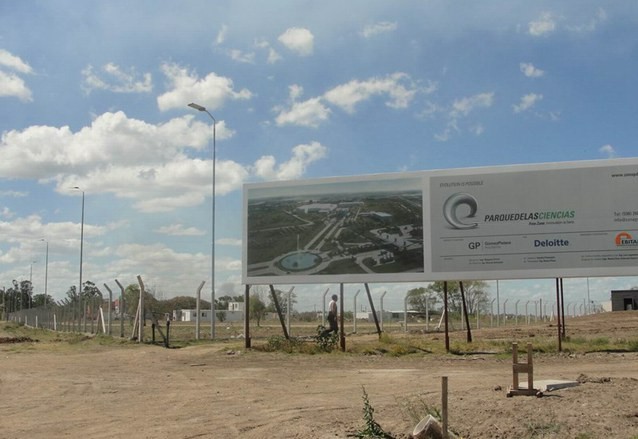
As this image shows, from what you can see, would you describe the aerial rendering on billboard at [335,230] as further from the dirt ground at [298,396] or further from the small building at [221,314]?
the small building at [221,314]

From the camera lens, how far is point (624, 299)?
62.2m

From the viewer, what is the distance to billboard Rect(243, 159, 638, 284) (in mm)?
20250

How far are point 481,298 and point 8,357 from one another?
3160 centimetres

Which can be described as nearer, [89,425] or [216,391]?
[89,425]

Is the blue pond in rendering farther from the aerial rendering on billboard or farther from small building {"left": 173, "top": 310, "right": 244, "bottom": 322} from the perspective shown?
small building {"left": 173, "top": 310, "right": 244, "bottom": 322}

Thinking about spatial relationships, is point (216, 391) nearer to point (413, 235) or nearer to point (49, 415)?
point (49, 415)

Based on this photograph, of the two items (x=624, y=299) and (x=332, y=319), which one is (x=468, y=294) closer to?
(x=624, y=299)

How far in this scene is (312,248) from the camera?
2336 centimetres

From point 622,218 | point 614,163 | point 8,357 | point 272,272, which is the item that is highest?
point 614,163

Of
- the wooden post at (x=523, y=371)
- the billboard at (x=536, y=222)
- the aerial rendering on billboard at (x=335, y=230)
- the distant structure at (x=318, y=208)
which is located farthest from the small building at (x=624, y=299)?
the wooden post at (x=523, y=371)

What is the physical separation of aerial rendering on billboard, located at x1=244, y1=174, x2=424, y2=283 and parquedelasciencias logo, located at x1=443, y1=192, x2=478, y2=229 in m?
0.89

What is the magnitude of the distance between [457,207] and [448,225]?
24.8 inches

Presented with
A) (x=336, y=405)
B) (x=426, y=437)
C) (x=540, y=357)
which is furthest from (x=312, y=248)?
(x=426, y=437)

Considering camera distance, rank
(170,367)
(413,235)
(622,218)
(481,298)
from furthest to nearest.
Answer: (481,298)
(413,235)
(622,218)
(170,367)
